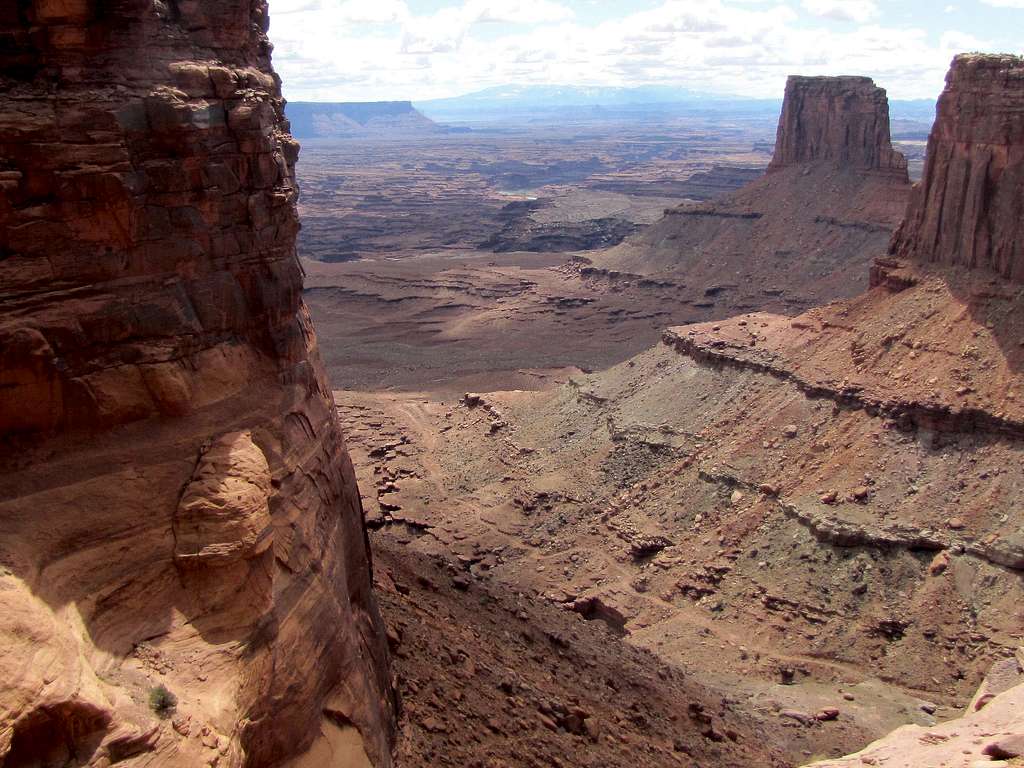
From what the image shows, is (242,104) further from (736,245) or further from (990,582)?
(736,245)

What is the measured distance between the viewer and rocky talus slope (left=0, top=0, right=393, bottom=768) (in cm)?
1138

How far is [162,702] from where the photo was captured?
445 inches

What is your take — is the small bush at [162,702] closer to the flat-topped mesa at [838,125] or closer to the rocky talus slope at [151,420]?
the rocky talus slope at [151,420]

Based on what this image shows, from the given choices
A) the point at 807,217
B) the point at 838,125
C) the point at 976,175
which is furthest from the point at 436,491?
the point at 838,125

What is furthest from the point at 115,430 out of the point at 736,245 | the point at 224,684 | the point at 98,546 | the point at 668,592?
the point at 736,245

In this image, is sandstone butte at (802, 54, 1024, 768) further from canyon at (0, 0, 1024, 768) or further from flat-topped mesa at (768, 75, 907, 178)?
flat-topped mesa at (768, 75, 907, 178)

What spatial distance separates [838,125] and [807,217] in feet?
24.7

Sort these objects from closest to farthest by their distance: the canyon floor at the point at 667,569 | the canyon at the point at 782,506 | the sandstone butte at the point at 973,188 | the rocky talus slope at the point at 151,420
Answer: the rocky talus slope at the point at 151,420 → the canyon floor at the point at 667,569 → the canyon at the point at 782,506 → the sandstone butte at the point at 973,188

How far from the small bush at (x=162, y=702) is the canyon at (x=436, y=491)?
8 centimetres

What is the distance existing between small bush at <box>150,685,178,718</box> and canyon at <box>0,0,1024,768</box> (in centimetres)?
8

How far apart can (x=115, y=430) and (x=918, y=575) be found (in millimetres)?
23962

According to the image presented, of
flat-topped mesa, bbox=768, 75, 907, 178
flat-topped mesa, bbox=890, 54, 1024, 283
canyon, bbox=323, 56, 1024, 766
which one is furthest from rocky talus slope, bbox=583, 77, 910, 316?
canyon, bbox=323, 56, 1024, 766

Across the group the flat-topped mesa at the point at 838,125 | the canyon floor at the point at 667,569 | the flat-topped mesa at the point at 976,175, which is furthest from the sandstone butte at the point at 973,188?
the flat-topped mesa at the point at 838,125

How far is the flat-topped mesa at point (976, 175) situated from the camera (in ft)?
112
